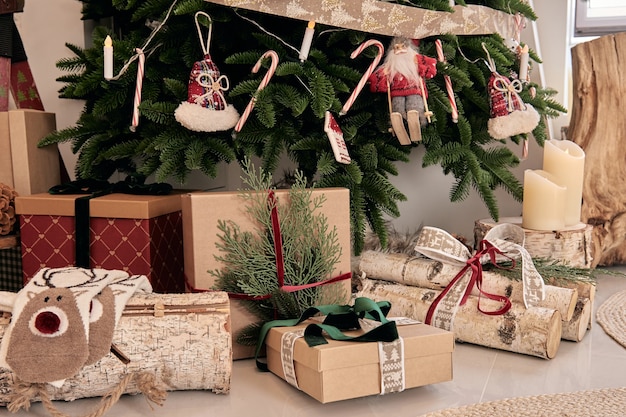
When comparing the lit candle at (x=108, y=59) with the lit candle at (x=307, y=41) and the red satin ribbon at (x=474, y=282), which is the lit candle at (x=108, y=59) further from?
the red satin ribbon at (x=474, y=282)

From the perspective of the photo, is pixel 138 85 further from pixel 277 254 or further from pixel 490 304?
pixel 490 304

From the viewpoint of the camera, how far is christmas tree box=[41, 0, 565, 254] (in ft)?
4.93

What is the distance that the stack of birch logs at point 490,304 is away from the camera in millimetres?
1301

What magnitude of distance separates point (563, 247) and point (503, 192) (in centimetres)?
63

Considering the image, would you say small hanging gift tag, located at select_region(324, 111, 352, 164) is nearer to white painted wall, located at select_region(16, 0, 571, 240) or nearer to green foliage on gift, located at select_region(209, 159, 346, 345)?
green foliage on gift, located at select_region(209, 159, 346, 345)

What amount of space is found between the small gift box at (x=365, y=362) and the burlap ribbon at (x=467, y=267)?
9.4 inches

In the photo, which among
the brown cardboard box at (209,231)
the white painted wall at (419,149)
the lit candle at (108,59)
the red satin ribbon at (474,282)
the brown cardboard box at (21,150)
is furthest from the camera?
the white painted wall at (419,149)

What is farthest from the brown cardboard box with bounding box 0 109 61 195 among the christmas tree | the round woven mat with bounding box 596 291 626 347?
the round woven mat with bounding box 596 291 626 347

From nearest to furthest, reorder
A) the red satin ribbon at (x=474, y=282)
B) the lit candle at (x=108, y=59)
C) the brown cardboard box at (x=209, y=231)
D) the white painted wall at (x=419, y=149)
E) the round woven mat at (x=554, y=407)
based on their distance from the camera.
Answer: the round woven mat at (x=554, y=407)
the brown cardboard box at (x=209, y=231)
the red satin ribbon at (x=474, y=282)
the lit candle at (x=108, y=59)
the white painted wall at (x=419, y=149)

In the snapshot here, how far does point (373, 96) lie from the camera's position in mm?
1654

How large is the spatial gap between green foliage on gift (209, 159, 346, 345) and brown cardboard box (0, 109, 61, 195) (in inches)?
28.3

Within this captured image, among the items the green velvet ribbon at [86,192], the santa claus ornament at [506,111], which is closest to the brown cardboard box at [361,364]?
the green velvet ribbon at [86,192]

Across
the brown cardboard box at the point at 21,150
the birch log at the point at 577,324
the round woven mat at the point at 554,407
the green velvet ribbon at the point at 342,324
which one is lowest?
the round woven mat at the point at 554,407

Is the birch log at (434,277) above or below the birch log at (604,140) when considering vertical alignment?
below
